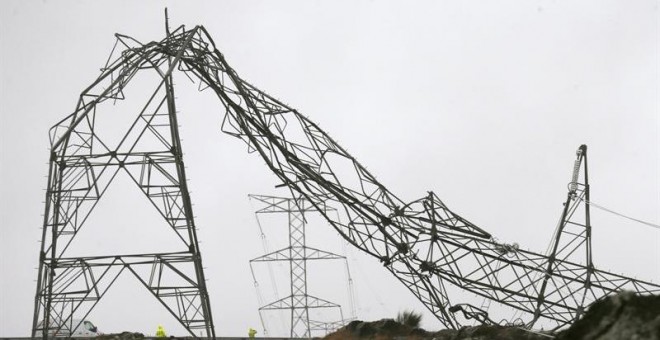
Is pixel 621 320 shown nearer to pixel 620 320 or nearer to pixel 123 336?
pixel 620 320

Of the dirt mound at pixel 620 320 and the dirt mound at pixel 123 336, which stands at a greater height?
the dirt mound at pixel 123 336

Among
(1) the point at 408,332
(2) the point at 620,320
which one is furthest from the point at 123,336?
(2) the point at 620,320

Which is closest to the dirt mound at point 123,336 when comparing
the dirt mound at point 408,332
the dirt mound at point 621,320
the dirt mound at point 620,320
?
the dirt mound at point 408,332

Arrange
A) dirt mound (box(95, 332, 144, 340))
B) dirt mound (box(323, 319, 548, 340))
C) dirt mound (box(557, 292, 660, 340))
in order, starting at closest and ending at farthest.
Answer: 1. dirt mound (box(557, 292, 660, 340))
2. dirt mound (box(323, 319, 548, 340))
3. dirt mound (box(95, 332, 144, 340))

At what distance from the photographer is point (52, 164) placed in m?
22.7

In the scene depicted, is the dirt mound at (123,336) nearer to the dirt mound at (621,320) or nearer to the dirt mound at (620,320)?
the dirt mound at (620,320)

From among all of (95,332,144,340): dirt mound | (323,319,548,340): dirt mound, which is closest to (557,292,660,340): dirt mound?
(323,319,548,340): dirt mound

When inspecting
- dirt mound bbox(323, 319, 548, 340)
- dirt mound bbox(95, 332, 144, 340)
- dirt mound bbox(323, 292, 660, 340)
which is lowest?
dirt mound bbox(323, 292, 660, 340)

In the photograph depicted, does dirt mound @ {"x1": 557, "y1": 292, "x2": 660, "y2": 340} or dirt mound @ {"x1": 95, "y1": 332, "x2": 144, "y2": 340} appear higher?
dirt mound @ {"x1": 95, "y1": 332, "x2": 144, "y2": 340}

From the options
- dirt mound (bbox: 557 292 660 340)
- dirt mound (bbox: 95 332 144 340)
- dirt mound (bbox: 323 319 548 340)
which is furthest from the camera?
dirt mound (bbox: 95 332 144 340)

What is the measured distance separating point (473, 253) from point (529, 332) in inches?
134

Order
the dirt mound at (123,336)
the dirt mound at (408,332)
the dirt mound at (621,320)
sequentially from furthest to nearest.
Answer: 1. the dirt mound at (123,336)
2. the dirt mound at (408,332)
3. the dirt mound at (621,320)

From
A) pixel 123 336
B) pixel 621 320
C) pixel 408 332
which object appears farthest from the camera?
pixel 123 336

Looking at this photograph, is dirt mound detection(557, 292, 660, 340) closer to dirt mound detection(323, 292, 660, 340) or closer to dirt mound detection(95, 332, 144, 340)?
dirt mound detection(323, 292, 660, 340)
